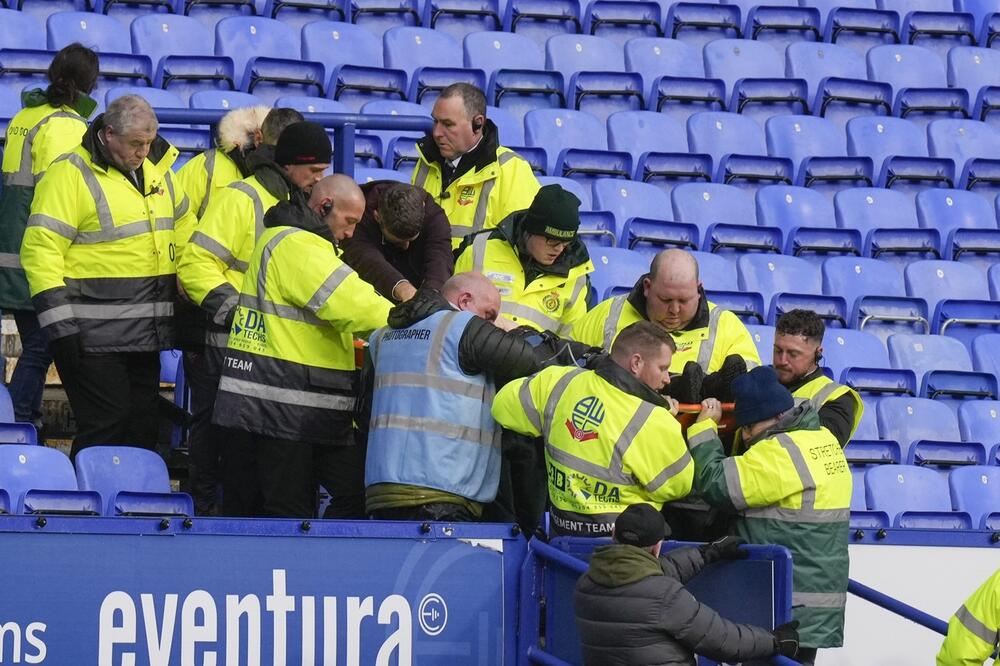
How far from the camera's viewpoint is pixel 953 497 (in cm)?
936

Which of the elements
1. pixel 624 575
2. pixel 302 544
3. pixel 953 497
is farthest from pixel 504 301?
pixel 953 497

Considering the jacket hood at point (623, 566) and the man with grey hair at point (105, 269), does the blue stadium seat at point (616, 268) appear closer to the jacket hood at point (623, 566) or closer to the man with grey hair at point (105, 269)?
the man with grey hair at point (105, 269)

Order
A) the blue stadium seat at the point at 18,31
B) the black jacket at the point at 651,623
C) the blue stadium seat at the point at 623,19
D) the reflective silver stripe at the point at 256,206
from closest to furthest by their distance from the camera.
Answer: the black jacket at the point at 651,623 → the reflective silver stripe at the point at 256,206 → the blue stadium seat at the point at 18,31 → the blue stadium seat at the point at 623,19

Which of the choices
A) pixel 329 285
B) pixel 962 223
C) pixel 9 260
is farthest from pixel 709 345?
pixel 962 223

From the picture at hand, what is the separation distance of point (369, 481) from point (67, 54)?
8.65 feet

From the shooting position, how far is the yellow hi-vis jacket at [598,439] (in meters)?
5.80

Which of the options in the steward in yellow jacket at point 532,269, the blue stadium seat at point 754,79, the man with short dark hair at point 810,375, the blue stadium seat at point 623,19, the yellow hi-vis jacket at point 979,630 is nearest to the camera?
the yellow hi-vis jacket at point 979,630

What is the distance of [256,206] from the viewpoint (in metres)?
7.03

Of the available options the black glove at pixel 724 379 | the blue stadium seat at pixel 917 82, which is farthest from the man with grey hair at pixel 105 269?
the blue stadium seat at pixel 917 82

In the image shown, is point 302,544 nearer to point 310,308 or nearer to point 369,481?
point 369,481

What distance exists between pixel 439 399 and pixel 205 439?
1.44 metres

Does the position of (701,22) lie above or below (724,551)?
above

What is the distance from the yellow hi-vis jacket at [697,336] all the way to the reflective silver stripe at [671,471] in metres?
0.98

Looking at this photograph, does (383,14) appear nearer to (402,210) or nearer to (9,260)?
(9,260)
